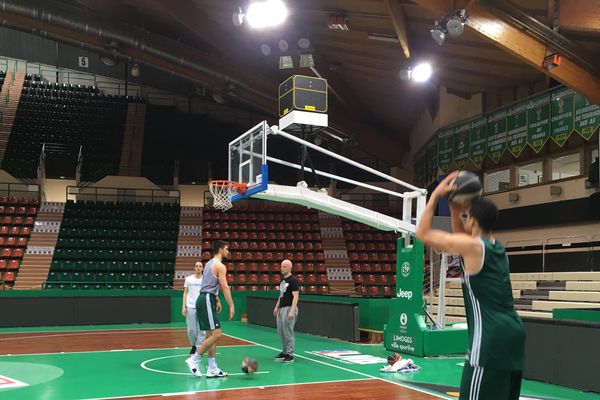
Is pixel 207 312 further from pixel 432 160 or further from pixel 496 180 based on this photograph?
pixel 432 160

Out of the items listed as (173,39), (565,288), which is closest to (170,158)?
(173,39)

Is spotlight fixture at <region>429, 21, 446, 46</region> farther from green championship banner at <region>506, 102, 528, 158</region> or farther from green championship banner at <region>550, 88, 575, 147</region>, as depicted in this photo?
green championship banner at <region>506, 102, 528, 158</region>

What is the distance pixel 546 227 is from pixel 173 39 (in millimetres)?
14320

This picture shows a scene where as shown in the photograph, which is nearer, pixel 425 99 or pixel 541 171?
pixel 541 171

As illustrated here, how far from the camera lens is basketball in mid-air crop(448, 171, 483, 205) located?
3.25 m

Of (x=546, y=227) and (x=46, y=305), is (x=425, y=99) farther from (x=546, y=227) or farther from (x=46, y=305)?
(x=46, y=305)

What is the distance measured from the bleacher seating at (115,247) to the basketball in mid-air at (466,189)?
744 inches

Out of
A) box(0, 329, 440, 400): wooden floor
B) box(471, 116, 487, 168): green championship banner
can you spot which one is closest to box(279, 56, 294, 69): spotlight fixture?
box(471, 116, 487, 168): green championship banner

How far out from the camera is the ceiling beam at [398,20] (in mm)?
14180

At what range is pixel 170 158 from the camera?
29.2m

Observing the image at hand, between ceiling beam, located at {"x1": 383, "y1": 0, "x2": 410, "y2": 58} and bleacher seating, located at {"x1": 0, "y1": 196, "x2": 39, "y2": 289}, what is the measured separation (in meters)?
14.7

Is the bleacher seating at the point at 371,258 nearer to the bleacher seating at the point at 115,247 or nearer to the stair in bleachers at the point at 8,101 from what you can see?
the bleacher seating at the point at 115,247

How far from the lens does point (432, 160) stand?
2248 cm

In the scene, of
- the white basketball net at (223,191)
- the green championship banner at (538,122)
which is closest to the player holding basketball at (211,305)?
the white basketball net at (223,191)
